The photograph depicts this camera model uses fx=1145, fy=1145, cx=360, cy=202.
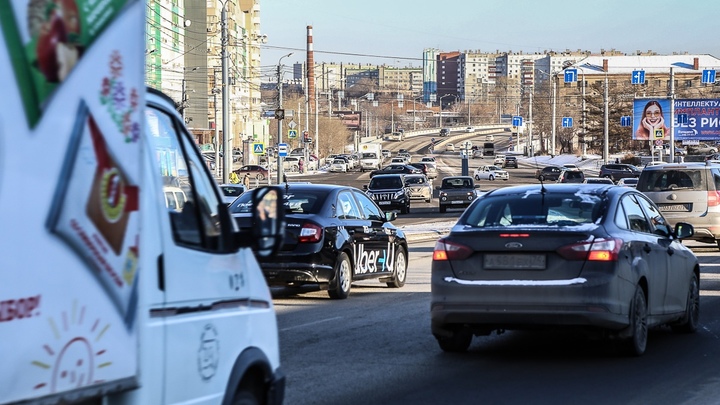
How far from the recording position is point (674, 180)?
23.3 metres

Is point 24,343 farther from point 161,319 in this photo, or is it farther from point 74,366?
point 161,319

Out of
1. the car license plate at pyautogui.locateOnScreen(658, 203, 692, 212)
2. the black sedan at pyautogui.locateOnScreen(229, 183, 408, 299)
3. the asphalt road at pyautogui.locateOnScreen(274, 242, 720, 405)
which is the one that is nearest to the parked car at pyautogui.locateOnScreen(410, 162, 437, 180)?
the car license plate at pyautogui.locateOnScreen(658, 203, 692, 212)

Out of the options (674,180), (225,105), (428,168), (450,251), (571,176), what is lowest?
(450,251)

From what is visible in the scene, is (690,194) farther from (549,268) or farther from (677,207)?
(549,268)

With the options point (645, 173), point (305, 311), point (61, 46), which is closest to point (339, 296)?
point (305, 311)

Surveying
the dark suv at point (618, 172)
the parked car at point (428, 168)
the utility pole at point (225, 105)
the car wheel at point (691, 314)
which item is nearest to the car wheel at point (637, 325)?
the car wheel at point (691, 314)

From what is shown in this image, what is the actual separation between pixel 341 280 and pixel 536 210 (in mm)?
5495

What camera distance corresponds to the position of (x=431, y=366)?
32.7 feet

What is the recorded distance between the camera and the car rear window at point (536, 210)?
402 inches

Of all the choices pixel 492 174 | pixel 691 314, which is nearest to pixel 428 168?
pixel 492 174

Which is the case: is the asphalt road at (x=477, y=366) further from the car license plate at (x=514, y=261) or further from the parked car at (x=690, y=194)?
the parked car at (x=690, y=194)

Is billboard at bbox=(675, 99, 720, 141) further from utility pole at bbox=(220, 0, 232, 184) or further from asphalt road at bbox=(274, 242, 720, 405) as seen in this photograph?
asphalt road at bbox=(274, 242, 720, 405)

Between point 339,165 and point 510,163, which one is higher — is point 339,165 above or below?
below

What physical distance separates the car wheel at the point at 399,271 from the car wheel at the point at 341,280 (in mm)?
1781
